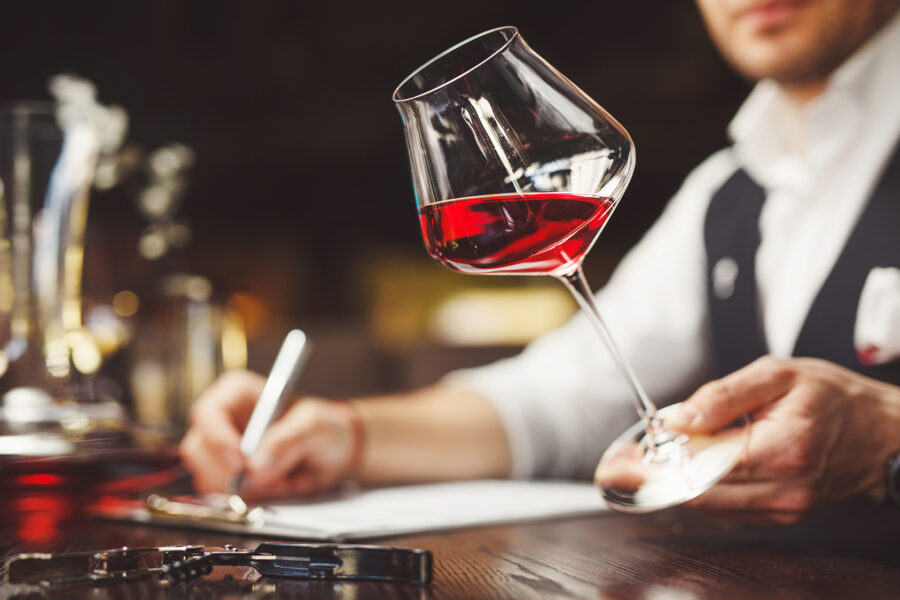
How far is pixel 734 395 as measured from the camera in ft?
1.48

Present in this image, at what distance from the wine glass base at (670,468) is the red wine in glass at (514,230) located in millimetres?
121

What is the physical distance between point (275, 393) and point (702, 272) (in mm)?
599

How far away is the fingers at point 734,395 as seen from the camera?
17.6 inches

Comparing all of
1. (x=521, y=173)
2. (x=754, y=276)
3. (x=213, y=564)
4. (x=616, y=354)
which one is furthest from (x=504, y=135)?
(x=754, y=276)

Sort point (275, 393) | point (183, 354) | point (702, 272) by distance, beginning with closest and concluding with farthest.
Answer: point (275, 393) < point (702, 272) < point (183, 354)

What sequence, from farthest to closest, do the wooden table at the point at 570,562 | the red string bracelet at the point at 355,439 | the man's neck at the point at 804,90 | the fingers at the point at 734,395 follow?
the man's neck at the point at 804,90 < the red string bracelet at the point at 355,439 < the fingers at the point at 734,395 < the wooden table at the point at 570,562

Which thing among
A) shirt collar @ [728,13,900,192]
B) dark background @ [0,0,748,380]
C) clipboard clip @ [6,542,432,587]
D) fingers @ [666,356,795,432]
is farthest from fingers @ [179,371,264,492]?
dark background @ [0,0,748,380]

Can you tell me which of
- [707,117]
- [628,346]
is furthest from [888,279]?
[707,117]

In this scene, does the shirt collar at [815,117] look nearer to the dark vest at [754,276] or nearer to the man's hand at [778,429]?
the dark vest at [754,276]

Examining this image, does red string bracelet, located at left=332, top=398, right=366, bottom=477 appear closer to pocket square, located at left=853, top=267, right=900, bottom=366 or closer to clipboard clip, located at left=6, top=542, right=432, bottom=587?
clipboard clip, located at left=6, top=542, right=432, bottom=587

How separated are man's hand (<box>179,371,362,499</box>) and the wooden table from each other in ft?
0.38

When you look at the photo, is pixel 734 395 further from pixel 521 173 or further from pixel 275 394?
pixel 275 394

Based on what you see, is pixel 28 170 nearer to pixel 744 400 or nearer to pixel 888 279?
pixel 744 400

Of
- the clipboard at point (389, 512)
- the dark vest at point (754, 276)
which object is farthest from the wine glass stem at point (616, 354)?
the dark vest at point (754, 276)
